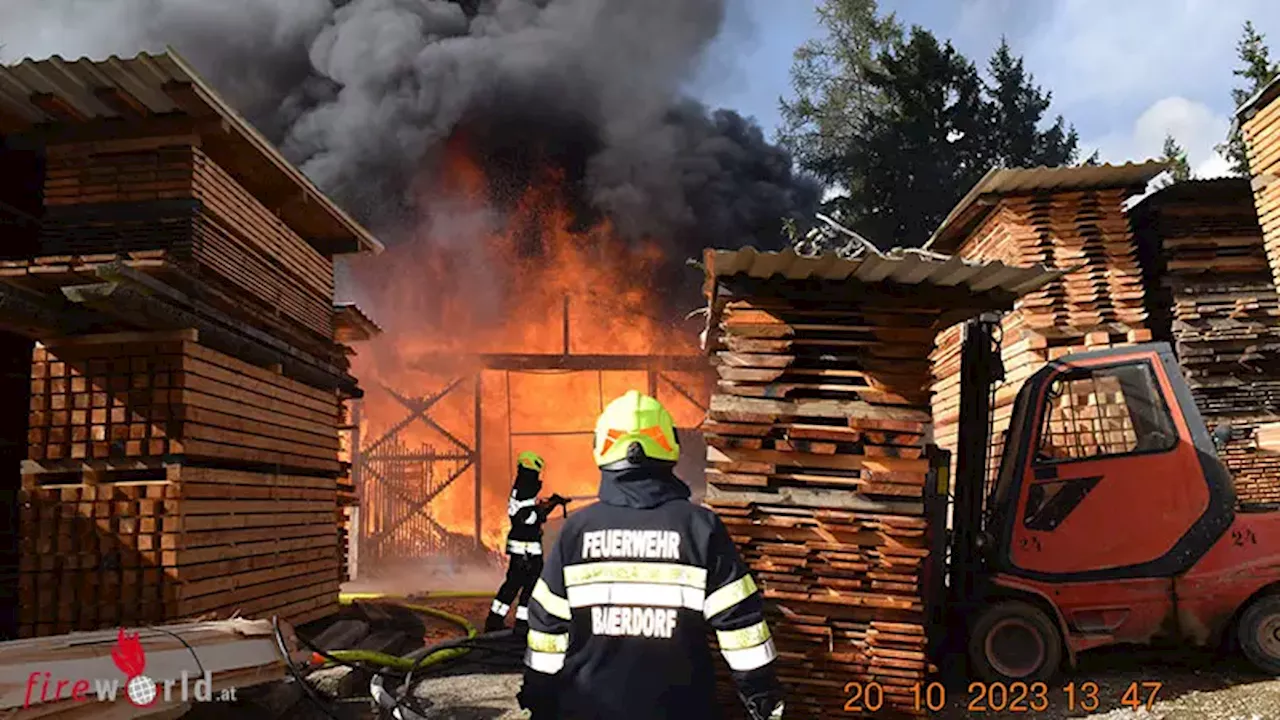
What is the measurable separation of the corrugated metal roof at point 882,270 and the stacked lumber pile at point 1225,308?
6.96 m

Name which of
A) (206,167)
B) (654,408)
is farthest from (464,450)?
(654,408)

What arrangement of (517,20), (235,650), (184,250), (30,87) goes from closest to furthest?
(235,650) < (30,87) < (184,250) < (517,20)

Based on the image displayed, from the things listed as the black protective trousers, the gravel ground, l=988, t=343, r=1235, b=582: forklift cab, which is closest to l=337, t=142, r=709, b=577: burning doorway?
the black protective trousers

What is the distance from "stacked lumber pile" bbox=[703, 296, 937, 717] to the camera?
17.6 ft

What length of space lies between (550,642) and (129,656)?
305 cm

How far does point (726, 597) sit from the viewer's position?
9.73ft

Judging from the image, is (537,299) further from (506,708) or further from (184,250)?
(506,708)

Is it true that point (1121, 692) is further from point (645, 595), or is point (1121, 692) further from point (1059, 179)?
point (1059, 179)

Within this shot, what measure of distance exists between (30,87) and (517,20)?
16.5 metres

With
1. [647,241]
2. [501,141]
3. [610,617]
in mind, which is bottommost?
[610,617]

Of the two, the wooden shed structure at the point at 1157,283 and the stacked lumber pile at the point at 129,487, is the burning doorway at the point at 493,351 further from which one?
the stacked lumber pile at the point at 129,487

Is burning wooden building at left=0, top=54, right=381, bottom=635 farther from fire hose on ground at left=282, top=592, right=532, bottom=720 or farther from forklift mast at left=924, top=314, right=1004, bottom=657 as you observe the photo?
forklift mast at left=924, top=314, right=1004, bottom=657

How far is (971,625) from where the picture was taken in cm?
605
